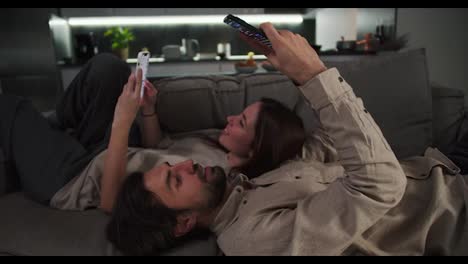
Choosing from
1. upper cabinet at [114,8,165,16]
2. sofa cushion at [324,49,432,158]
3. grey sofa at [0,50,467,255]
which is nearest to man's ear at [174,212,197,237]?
grey sofa at [0,50,467,255]

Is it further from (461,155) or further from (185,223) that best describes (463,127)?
(185,223)

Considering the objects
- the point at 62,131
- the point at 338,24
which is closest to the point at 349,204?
the point at 62,131

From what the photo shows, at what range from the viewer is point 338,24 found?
352 cm

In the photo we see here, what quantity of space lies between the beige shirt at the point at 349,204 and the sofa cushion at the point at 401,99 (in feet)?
1.13

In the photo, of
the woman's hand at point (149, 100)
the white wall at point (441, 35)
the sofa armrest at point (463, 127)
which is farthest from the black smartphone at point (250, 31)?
the white wall at point (441, 35)

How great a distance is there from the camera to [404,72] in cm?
129

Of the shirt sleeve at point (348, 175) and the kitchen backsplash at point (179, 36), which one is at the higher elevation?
the kitchen backsplash at point (179, 36)

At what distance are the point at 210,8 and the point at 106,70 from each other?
2.58m

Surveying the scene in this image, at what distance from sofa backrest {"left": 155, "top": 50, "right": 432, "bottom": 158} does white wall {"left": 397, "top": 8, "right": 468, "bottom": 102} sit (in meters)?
1.60

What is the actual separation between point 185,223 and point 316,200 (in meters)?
0.31

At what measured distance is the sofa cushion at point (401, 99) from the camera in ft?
4.17

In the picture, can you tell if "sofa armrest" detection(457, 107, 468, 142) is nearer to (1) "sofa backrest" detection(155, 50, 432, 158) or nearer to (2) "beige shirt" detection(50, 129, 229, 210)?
(1) "sofa backrest" detection(155, 50, 432, 158)

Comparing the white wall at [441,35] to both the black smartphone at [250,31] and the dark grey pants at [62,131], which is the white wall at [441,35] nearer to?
the dark grey pants at [62,131]
